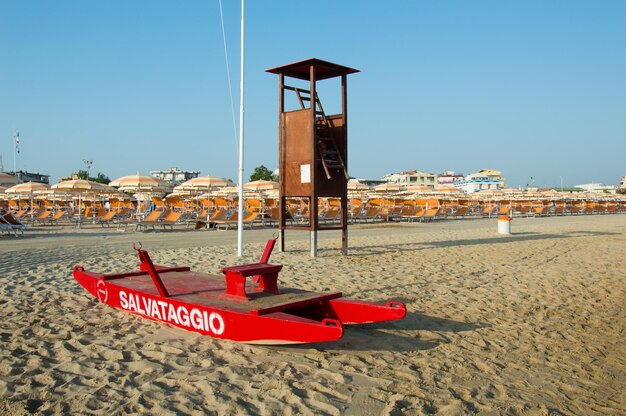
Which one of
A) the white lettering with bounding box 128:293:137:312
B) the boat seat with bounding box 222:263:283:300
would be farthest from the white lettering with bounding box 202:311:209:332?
the white lettering with bounding box 128:293:137:312

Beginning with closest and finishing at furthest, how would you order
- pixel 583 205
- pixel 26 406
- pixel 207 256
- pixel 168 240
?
pixel 26 406
pixel 207 256
pixel 168 240
pixel 583 205

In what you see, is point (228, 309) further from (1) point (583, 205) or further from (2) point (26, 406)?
(1) point (583, 205)

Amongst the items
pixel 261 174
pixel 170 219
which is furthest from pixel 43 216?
pixel 261 174

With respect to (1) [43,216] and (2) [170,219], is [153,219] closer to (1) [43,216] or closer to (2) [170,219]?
(2) [170,219]

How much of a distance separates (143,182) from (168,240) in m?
8.08

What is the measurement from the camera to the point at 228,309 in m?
3.99

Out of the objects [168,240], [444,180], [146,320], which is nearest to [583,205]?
[168,240]

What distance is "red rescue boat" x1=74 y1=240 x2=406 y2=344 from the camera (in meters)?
3.68

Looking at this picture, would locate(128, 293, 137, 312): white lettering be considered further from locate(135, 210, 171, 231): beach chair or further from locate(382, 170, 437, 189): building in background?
locate(382, 170, 437, 189): building in background

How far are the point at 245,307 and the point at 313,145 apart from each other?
18.4 feet

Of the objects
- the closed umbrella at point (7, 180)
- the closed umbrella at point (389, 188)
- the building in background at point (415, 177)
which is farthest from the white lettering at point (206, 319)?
the building in background at point (415, 177)

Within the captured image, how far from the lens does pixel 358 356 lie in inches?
153

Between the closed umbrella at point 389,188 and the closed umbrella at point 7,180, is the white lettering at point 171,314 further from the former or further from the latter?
the closed umbrella at point 7,180

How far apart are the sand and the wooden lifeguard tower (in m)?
2.31
